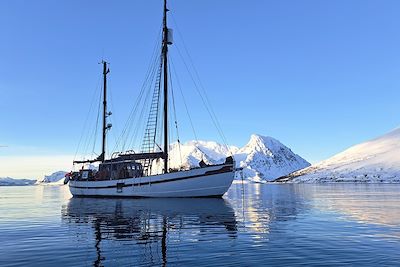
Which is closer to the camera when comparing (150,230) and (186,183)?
(150,230)

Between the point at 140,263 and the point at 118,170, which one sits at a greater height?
the point at 118,170

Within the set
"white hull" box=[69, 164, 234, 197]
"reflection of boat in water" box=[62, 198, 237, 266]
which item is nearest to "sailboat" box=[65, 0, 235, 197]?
"white hull" box=[69, 164, 234, 197]

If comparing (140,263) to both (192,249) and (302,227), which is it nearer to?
(192,249)

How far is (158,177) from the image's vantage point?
1935 inches

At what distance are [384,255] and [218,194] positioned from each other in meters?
36.6

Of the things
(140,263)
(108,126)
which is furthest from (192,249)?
(108,126)

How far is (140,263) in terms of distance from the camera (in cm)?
1277

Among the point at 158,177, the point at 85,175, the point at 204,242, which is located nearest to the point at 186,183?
the point at 158,177

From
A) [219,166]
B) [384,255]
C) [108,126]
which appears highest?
[108,126]

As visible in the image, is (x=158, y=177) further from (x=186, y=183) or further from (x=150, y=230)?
(x=150, y=230)

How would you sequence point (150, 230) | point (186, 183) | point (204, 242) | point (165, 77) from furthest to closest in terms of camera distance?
point (165, 77), point (186, 183), point (150, 230), point (204, 242)

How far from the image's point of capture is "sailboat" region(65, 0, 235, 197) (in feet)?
157

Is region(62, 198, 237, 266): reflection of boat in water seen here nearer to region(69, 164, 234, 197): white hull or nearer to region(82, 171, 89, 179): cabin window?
region(69, 164, 234, 197): white hull

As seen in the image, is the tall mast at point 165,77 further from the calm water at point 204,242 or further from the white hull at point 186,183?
the calm water at point 204,242
